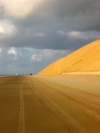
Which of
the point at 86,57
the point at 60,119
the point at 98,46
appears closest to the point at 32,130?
the point at 60,119

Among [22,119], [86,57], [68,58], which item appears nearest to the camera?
[22,119]

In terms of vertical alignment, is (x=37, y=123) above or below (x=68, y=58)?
below

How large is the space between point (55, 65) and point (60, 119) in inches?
6104

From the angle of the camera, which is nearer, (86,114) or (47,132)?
(47,132)

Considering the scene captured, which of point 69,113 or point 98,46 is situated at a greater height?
point 98,46

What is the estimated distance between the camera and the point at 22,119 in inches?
448

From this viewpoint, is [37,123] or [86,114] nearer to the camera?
[37,123]

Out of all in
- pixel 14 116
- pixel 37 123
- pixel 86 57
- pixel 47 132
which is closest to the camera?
pixel 47 132

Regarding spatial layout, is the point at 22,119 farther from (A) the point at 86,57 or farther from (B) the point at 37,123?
(A) the point at 86,57

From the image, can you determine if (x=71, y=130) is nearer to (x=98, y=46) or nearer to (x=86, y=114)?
(x=86, y=114)

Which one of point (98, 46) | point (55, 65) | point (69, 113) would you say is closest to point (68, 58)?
point (55, 65)

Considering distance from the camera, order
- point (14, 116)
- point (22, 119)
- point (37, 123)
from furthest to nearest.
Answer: point (14, 116)
point (22, 119)
point (37, 123)

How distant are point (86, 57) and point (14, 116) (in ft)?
438

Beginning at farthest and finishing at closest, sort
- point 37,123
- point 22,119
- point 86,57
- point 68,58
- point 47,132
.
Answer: point 68,58 → point 86,57 → point 22,119 → point 37,123 → point 47,132
